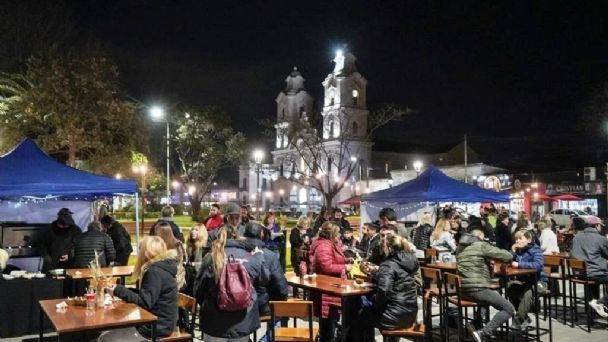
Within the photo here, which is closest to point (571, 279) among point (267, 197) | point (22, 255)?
point (22, 255)

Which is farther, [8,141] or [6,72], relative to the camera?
[6,72]

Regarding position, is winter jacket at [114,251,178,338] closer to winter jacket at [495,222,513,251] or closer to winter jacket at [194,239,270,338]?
winter jacket at [194,239,270,338]

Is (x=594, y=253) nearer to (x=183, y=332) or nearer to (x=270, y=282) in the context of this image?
(x=270, y=282)

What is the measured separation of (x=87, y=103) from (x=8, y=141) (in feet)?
11.4

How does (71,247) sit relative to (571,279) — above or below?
above

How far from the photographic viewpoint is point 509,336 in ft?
28.3

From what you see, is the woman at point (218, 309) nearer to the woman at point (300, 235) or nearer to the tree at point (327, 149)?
the woman at point (300, 235)

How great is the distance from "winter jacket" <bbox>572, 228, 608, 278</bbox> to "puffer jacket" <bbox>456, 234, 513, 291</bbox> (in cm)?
281

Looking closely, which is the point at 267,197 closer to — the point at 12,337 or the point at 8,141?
the point at 8,141

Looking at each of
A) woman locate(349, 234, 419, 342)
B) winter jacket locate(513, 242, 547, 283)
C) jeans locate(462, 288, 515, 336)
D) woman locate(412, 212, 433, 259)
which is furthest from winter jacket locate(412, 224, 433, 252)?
woman locate(349, 234, 419, 342)

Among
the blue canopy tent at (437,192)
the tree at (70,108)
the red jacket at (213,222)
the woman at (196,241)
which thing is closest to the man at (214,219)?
the red jacket at (213,222)

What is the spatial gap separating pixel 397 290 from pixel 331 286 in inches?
35.7

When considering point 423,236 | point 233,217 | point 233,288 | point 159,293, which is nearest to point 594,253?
point 423,236

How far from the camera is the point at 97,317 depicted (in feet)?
17.2
